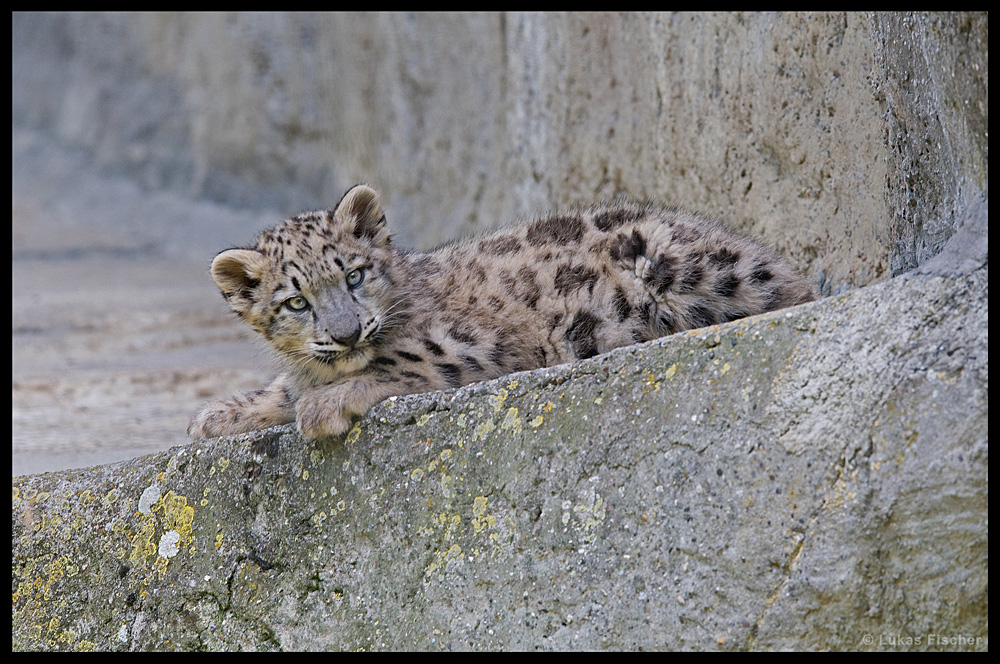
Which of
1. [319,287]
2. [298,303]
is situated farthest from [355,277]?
[298,303]

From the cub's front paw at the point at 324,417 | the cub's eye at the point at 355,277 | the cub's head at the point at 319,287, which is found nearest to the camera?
the cub's front paw at the point at 324,417

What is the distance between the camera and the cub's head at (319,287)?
4559mm

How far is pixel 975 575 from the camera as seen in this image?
9.90 feet

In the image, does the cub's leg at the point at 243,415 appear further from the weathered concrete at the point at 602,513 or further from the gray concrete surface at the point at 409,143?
the gray concrete surface at the point at 409,143

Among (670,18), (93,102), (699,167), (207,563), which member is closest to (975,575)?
(207,563)

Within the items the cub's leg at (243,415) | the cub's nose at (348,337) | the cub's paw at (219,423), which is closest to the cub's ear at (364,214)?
the cub's nose at (348,337)

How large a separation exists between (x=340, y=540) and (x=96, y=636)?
1.15 meters

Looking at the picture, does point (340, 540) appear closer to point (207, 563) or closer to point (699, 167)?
point (207, 563)

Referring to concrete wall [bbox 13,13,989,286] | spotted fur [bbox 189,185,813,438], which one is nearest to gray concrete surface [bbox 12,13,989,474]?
concrete wall [bbox 13,13,989,286]

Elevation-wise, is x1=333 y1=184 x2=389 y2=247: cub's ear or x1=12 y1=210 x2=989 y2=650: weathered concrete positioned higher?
x1=333 y1=184 x2=389 y2=247: cub's ear

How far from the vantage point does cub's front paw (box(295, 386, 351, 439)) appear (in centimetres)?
392

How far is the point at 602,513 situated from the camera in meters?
3.51

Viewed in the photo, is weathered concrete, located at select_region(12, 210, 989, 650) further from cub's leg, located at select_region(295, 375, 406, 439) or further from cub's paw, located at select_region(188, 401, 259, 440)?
cub's paw, located at select_region(188, 401, 259, 440)

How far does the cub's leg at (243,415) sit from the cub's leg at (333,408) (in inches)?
21.8
